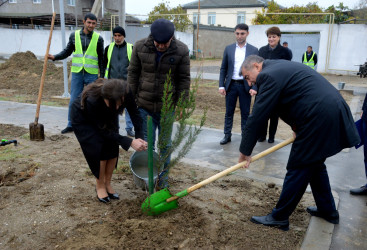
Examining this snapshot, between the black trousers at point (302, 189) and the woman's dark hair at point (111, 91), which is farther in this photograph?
the black trousers at point (302, 189)

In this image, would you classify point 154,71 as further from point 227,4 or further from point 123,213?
point 227,4

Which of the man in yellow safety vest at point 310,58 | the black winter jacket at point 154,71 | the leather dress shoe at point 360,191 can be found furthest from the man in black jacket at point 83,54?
the man in yellow safety vest at point 310,58

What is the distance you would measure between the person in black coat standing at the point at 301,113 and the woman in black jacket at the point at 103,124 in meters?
1.14

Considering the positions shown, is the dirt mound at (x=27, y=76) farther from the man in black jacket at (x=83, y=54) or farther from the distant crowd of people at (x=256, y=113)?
the distant crowd of people at (x=256, y=113)

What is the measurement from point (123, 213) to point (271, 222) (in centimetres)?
144

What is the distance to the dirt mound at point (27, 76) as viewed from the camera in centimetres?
1191

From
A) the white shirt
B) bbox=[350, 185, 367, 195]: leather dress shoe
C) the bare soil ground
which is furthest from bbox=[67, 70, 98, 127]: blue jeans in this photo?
bbox=[350, 185, 367, 195]: leather dress shoe

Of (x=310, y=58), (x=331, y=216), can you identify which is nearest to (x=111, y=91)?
(x=331, y=216)

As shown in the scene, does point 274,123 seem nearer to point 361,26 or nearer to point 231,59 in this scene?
point 231,59

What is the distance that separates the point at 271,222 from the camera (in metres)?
3.16

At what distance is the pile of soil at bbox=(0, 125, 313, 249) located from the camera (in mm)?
2855

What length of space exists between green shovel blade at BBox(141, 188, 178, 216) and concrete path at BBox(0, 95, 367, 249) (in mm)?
1306

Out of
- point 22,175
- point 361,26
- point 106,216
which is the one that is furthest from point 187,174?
point 361,26

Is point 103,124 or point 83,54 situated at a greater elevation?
point 83,54
